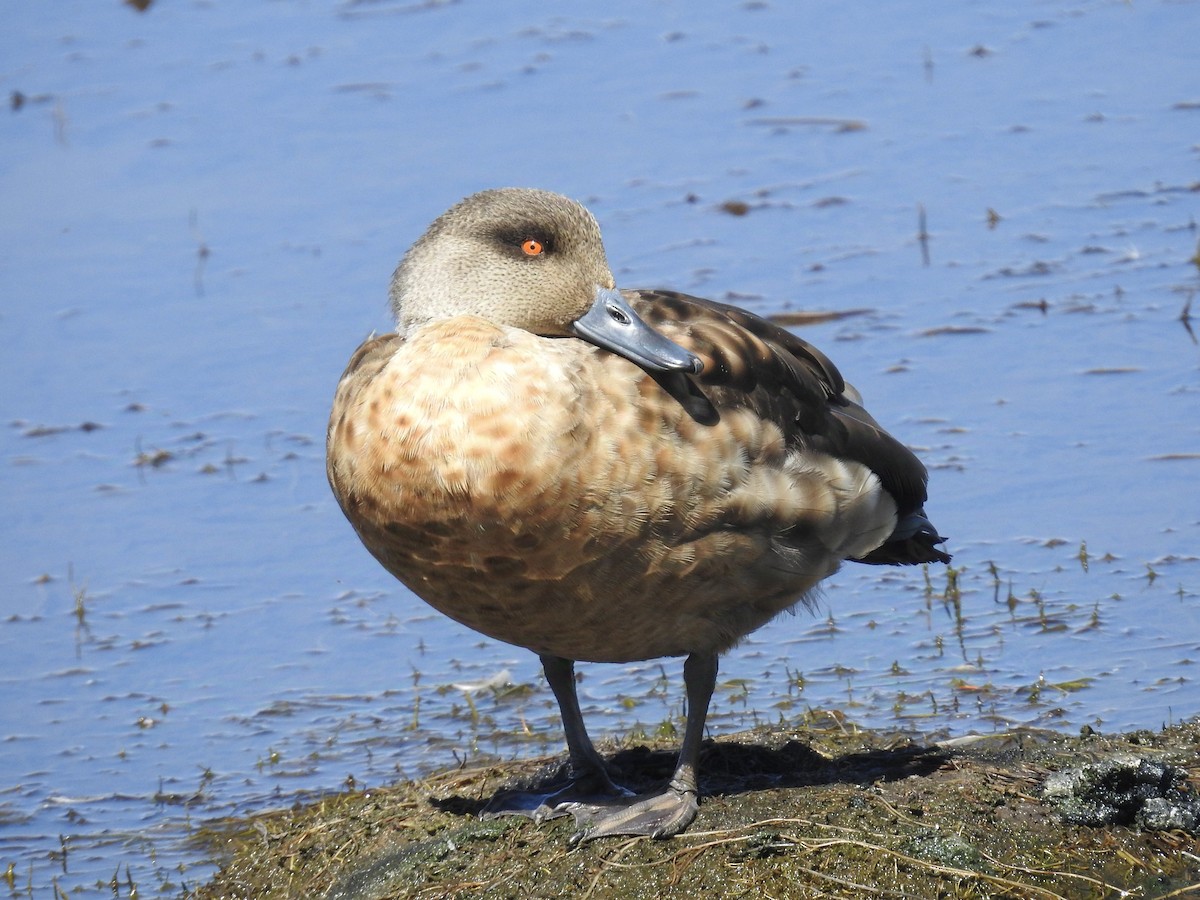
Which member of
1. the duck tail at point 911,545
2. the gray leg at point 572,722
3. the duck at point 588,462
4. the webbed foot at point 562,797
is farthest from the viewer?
the duck tail at point 911,545

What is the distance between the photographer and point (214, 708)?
26.5 feet

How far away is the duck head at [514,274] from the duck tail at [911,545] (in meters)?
1.25

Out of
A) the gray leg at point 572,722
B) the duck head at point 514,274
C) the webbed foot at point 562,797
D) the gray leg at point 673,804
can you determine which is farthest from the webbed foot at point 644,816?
the duck head at point 514,274

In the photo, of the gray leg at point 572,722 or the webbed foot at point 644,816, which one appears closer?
the webbed foot at point 644,816

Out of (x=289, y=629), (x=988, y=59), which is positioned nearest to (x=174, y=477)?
(x=289, y=629)

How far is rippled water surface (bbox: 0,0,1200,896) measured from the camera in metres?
7.53

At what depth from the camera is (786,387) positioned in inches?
223

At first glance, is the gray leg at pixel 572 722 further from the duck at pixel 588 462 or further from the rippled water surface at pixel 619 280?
the rippled water surface at pixel 619 280

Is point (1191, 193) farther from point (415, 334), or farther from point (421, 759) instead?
point (415, 334)

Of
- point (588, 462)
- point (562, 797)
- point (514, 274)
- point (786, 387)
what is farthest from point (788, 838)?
point (514, 274)

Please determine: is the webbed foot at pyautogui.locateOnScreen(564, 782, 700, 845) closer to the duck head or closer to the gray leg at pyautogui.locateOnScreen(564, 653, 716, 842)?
the gray leg at pyautogui.locateOnScreen(564, 653, 716, 842)

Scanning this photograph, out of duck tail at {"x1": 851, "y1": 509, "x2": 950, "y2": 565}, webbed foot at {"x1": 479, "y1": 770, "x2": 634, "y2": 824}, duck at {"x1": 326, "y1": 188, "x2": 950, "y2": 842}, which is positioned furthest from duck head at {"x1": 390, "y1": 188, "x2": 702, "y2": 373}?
webbed foot at {"x1": 479, "y1": 770, "x2": 634, "y2": 824}

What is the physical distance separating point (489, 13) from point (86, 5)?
3.98 m

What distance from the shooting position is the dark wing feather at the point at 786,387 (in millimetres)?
5500
